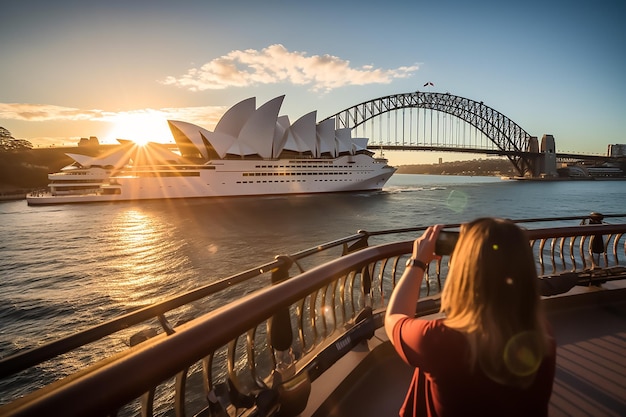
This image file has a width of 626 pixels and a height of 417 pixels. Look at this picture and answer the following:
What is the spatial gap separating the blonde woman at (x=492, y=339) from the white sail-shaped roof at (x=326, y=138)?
6607cm

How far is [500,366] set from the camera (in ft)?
3.71

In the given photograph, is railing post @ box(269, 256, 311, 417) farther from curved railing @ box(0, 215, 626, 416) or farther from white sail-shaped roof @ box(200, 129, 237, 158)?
white sail-shaped roof @ box(200, 129, 237, 158)

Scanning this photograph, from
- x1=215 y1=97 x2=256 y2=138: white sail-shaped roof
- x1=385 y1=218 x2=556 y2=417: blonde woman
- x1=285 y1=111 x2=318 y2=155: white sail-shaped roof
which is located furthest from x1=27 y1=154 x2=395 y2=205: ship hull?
x1=385 y1=218 x2=556 y2=417: blonde woman

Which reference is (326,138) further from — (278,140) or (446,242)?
(446,242)

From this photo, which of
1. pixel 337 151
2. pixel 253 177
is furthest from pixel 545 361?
pixel 337 151

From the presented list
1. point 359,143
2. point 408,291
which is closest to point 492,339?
point 408,291

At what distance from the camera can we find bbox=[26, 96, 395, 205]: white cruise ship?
2176 inches

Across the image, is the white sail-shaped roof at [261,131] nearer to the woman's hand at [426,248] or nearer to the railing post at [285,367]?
the railing post at [285,367]

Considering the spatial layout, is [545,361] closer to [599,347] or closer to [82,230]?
[599,347]

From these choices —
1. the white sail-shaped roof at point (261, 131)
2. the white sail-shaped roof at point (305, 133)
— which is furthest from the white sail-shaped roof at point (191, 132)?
the white sail-shaped roof at point (305, 133)

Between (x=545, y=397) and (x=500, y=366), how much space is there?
0.26m

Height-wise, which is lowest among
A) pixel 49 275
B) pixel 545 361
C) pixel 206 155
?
pixel 49 275

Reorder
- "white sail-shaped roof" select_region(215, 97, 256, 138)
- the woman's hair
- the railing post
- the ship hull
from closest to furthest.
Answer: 1. the woman's hair
2. the railing post
3. the ship hull
4. "white sail-shaped roof" select_region(215, 97, 256, 138)

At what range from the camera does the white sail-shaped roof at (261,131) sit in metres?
56.9
